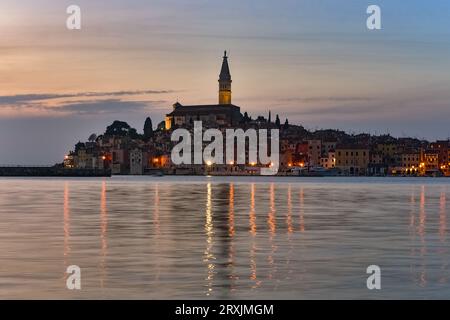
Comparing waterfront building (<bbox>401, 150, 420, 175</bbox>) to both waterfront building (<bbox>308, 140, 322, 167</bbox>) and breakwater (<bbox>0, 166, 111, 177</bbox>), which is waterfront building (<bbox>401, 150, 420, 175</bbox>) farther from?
breakwater (<bbox>0, 166, 111, 177</bbox>)

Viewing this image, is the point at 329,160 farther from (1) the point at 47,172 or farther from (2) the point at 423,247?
(2) the point at 423,247

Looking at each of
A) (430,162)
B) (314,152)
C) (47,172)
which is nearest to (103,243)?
(47,172)

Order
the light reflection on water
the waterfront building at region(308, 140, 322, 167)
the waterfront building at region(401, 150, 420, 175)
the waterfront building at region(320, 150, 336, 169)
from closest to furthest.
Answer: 1. the light reflection on water
2. the waterfront building at region(320, 150, 336, 169)
3. the waterfront building at region(401, 150, 420, 175)
4. the waterfront building at region(308, 140, 322, 167)

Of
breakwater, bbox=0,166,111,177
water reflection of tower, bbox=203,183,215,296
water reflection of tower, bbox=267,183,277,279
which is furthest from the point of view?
breakwater, bbox=0,166,111,177

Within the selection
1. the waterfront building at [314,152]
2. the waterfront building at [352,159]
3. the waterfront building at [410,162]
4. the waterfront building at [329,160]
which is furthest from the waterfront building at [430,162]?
the waterfront building at [314,152]

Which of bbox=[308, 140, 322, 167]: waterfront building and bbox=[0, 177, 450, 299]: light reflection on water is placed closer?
bbox=[0, 177, 450, 299]: light reflection on water

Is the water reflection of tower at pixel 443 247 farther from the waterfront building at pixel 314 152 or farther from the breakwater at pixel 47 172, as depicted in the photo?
the waterfront building at pixel 314 152

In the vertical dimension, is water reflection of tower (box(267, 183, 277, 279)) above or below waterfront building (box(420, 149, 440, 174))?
below

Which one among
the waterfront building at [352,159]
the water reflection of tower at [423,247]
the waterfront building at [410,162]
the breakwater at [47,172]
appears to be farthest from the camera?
the waterfront building at [410,162]

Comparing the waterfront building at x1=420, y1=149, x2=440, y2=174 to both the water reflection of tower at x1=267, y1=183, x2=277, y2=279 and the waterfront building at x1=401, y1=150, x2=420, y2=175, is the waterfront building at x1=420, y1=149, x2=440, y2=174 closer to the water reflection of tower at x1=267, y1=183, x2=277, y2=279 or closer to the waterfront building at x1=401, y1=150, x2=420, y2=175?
the waterfront building at x1=401, y1=150, x2=420, y2=175

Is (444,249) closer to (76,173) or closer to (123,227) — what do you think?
(123,227)

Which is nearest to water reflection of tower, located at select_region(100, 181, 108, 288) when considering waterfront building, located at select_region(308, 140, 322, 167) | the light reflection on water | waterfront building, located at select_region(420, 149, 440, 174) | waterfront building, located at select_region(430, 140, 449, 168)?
the light reflection on water

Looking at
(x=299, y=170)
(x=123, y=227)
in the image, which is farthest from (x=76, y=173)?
(x=123, y=227)

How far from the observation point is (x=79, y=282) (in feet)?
44.7
